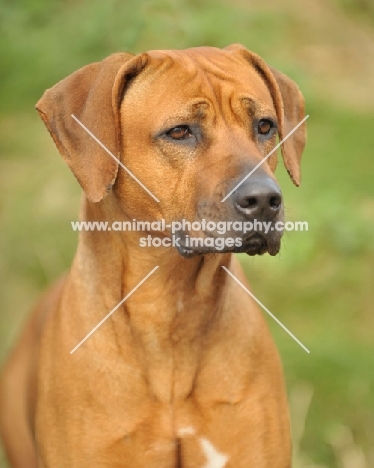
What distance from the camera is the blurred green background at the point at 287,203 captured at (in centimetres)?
567

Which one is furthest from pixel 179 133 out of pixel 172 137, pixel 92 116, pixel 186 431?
pixel 186 431

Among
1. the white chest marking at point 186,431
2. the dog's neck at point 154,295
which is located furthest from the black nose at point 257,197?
the white chest marking at point 186,431

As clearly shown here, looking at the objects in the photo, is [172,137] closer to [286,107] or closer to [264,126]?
[264,126]

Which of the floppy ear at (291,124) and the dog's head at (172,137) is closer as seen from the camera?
the dog's head at (172,137)

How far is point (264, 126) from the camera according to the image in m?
3.70

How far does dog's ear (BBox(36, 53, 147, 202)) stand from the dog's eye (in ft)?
0.62

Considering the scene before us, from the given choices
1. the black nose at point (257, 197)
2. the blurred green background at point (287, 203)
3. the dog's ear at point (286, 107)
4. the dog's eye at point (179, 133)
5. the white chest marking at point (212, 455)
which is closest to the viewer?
the black nose at point (257, 197)

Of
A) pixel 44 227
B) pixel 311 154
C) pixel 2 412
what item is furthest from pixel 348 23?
pixel 2 412

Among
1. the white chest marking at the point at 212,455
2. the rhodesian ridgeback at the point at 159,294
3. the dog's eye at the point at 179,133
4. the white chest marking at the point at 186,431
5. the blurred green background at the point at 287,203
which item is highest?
the dog's eye at the point at 179,133

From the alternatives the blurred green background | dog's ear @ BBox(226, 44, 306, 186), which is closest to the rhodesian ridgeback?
dog's ear @ BBox(226, 44, 306, 186)

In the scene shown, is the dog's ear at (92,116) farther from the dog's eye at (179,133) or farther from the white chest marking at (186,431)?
the white chest marking at (186,431)

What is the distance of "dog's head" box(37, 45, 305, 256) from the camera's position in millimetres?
3373

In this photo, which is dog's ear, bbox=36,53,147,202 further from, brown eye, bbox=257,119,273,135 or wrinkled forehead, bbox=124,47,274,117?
brown eye, bbox=257,119,273,135

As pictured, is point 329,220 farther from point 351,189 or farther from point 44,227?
point 44,227
